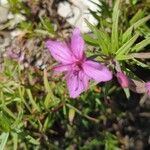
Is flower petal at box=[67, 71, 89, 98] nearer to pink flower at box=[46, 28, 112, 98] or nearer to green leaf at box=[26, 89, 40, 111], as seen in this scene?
pink flower at box=[46, 28, 112, 98]

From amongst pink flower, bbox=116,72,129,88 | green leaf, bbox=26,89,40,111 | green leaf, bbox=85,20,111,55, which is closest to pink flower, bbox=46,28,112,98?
pink flower, bbox=116,72,129,88

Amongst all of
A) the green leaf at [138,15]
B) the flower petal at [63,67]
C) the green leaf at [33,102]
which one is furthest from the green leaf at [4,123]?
the green leaf at [138,15]

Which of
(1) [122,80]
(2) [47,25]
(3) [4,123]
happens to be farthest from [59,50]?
(2) [47,25]

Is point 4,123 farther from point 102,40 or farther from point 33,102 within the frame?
point 102,40

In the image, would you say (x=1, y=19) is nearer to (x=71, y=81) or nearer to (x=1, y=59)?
(x=1, y=59)

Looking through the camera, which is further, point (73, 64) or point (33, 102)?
point (33, 102)

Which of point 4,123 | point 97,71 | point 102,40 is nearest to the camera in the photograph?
point 97,71

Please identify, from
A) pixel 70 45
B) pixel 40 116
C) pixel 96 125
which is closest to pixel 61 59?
pixel 70 45
